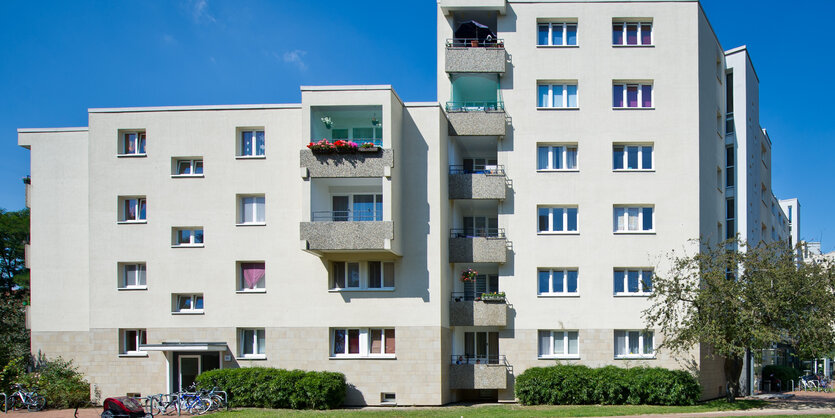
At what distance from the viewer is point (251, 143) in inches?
1302

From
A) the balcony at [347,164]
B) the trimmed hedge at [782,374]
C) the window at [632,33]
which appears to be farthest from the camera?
the trimmed hedge at [782,374]

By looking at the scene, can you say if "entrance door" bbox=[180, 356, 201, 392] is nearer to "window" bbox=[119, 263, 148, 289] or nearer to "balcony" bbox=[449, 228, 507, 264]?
"window" bbox=[119, 263, 148, 289]

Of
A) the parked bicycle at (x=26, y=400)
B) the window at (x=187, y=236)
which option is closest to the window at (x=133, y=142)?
the window at (x=187, y=236)

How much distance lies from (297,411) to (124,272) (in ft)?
32.5

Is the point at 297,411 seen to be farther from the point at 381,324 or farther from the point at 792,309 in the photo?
the point at 792,309

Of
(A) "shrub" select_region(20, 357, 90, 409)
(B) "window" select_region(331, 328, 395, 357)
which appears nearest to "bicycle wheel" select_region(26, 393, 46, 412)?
(A) "shrub" select_region(20, 357, 90, 409)

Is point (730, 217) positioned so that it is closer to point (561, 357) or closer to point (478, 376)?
point (561, 357)

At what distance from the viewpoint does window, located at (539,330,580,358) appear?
110 feet

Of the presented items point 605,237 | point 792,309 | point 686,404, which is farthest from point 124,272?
point 792,309

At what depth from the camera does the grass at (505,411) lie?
27781mm

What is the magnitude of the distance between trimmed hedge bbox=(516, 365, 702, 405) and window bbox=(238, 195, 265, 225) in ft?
41.5

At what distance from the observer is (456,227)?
1379 inches

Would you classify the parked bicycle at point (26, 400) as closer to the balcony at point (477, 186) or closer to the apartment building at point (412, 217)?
the apartment building at point (412, 217)

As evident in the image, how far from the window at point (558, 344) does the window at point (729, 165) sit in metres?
14.0
